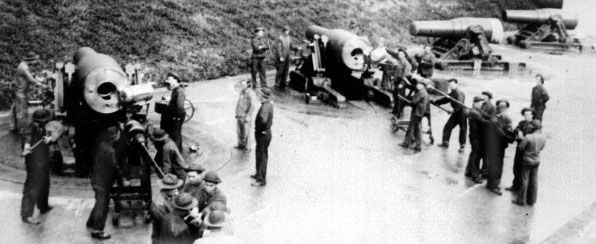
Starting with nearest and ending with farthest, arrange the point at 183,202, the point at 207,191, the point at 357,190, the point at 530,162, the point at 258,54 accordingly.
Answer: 1. the point at 183,202
2. the point at 207,191
3. the point at 530,162
4. the point at 357,190
5. the point at 258,54

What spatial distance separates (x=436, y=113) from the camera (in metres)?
17.8

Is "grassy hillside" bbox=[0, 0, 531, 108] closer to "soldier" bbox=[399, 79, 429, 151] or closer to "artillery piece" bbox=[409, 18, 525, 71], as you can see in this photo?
"artillery piece" bbox=[409, 18, 525, 71]

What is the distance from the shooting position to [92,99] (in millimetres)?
10945

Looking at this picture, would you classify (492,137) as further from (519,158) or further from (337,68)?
(337,68)

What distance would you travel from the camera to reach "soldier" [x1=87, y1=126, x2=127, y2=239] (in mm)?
9266

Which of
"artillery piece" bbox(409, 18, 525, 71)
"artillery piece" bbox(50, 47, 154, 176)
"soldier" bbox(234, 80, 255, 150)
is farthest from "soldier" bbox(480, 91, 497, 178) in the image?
"artillery piece" bbox(409, 18, 525, 71)

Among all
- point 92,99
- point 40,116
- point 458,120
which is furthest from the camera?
point 458,120

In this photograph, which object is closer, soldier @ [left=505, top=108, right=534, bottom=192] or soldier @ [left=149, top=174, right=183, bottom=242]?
soldier @ [left=149, top=174, right=183, bottom=242]

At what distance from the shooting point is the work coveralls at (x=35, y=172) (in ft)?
31.9

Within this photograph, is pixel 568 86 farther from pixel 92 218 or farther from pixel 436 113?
pixel 92 218

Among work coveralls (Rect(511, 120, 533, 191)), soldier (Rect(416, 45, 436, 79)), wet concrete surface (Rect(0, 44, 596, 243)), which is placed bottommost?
wet concrete surface (Rect(0, 44, 596, 243))

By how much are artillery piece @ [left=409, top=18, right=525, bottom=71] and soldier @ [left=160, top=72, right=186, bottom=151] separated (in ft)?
44.2

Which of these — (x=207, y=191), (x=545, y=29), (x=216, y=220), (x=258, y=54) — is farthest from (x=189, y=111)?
(x=545, y=29)

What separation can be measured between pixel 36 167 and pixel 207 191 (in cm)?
323
